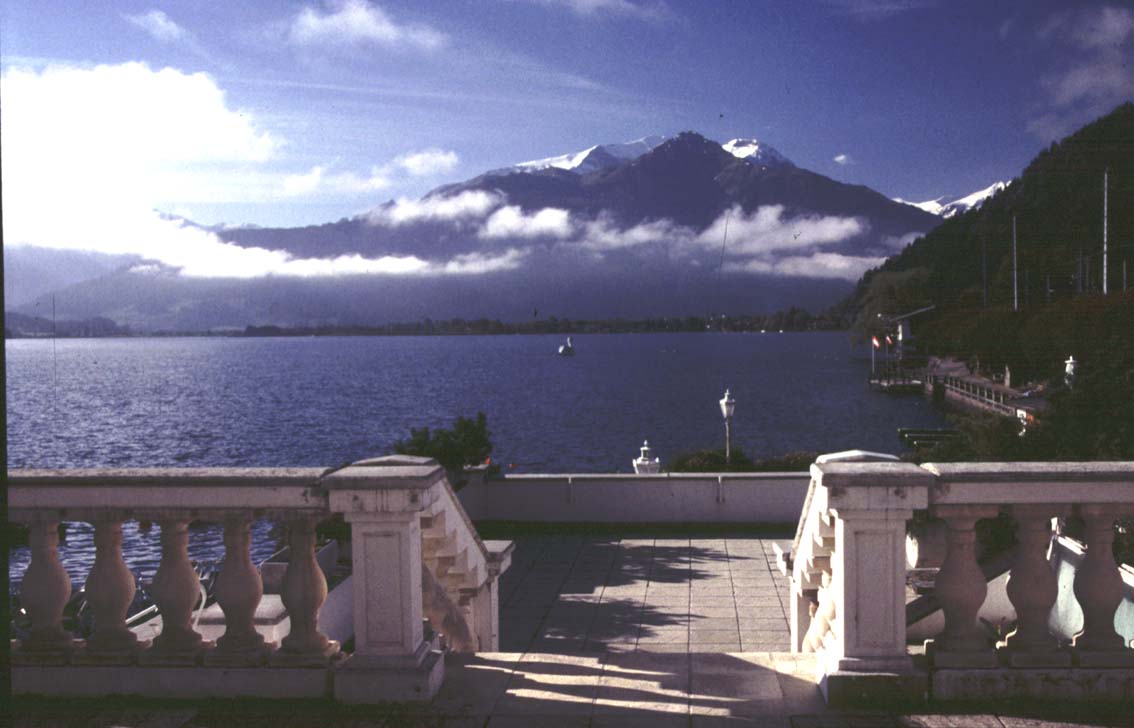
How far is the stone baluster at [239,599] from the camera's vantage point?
4492 millimetres

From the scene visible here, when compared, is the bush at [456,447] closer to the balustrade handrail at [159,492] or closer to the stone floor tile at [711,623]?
the stone floor tile at [711,623]

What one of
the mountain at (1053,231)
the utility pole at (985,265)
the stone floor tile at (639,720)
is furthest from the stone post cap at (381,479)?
the utility pole at (985,265)

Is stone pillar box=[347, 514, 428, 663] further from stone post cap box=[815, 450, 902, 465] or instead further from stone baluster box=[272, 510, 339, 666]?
stone post cap box=[815, 450, 902, 465]

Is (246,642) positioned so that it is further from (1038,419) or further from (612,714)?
(1038,419)

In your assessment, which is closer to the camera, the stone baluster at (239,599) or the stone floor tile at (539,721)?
the stone floor tile at (539,721)

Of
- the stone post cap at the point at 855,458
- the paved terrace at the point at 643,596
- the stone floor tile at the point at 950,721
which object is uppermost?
the stone post cap at the point at 855,458

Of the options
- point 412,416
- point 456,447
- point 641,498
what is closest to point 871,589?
point 641,498

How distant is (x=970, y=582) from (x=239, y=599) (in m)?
3.55

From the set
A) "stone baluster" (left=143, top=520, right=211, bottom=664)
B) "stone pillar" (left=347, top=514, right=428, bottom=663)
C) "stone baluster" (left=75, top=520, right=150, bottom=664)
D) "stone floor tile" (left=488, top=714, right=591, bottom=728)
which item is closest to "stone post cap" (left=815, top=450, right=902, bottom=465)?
"stone floor tile" (left=488, top=714, right=591, bottom=728)

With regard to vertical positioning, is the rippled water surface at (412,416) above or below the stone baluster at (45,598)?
below

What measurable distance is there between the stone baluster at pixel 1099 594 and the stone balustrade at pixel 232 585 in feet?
10.4

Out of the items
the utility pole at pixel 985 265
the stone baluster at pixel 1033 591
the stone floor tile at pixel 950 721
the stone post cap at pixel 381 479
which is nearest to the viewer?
the stone floor tile at pixel 950 721

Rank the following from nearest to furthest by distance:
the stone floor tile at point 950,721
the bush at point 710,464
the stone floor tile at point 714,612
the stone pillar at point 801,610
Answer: the stone floor tile at point 950,721, the stone pillar at point 801,610, the stone floor tile at point 714,612, the bush at point 710,464

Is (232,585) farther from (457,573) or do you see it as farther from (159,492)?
(457,573)
